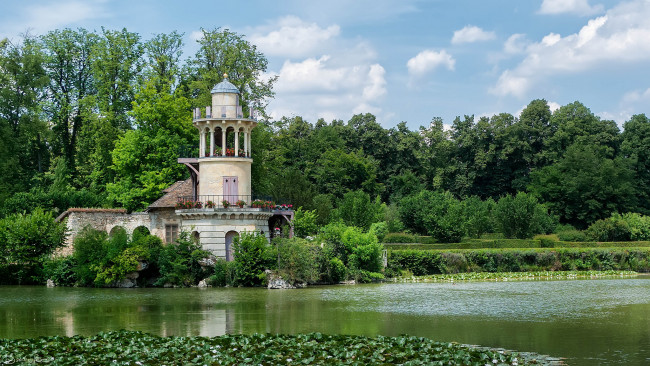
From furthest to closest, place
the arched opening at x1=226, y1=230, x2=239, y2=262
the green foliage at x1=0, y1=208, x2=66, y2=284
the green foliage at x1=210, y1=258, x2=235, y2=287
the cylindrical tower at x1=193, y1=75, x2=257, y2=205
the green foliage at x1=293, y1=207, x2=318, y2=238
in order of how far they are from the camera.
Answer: the green foliage at x1=293, y1=207, x2=318, y2=238, the cylindrical tower at x1=193, y1=75, x2=257, y2=205, the arched opening at x1=226, y1=230, x2=239, y2=262, the green foliage at x1=0, y1=208, x2=66, y2=284, the green foliage at x1=210, y1=258, x2=235, y2=287

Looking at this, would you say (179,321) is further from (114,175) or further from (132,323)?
(114,175)

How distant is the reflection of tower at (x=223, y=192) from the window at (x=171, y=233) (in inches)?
93.0

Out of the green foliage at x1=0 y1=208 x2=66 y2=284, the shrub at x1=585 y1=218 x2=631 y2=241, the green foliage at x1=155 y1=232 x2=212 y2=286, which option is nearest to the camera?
the green foliage at x1=155 y1=232 x2=212 y2=286

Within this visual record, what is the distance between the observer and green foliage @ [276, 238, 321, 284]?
3819 cm

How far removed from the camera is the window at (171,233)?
4459cm

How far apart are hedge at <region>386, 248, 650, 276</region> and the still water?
23.7ft

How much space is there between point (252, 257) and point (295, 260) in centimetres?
213

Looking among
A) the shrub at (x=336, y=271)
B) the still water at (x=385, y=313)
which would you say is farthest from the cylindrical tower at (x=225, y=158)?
the still water at (x=385, y=313)

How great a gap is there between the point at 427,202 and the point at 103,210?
2188 cm

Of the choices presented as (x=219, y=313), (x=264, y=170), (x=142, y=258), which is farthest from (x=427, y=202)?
(x=219, y=313)

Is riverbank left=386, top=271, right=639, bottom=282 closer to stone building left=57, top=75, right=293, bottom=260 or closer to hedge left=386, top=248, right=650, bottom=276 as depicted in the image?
hedge left=386, top=248, right=650, bottom=276

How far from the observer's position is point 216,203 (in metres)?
41.3

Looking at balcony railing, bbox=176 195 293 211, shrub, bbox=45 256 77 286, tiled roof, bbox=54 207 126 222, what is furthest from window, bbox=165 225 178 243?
shrub, bbox=45 256 77 286

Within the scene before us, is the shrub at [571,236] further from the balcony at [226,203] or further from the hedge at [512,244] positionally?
the balcony at [226,203]
